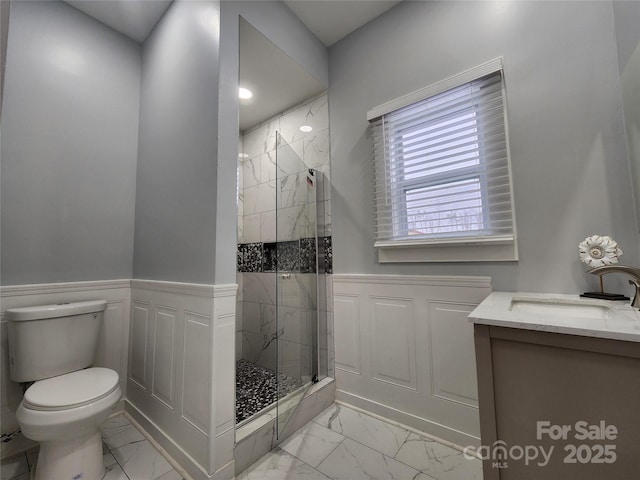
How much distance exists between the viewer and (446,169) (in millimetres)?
1657

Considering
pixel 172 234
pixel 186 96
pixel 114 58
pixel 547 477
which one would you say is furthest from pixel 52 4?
pixel 547 477

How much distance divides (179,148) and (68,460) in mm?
1675

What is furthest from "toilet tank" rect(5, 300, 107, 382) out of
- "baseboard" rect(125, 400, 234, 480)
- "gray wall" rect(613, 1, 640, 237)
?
"gray wall" rect(613, 1, 640, 237)

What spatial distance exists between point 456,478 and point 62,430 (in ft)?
6.02

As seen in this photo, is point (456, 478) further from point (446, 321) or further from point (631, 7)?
point (631, 7)

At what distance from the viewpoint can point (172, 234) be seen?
170 cm

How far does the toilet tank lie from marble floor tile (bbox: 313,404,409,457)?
59.5 inches

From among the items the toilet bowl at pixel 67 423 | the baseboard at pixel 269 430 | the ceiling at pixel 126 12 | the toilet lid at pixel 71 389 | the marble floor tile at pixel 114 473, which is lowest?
the marble floor tile at pixel 114 473

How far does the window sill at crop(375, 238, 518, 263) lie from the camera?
4.80 feet

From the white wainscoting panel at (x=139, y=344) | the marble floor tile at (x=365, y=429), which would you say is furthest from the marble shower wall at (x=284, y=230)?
the white wainscoting panel at (x=139, y=344)

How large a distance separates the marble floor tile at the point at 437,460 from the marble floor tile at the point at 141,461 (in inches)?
49.3

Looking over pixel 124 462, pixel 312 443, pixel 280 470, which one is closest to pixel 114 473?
pixel 124 462

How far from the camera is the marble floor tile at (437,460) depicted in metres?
1.35

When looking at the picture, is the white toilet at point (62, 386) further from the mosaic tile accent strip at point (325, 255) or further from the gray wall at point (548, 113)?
the gray wall at point (548, 113)
